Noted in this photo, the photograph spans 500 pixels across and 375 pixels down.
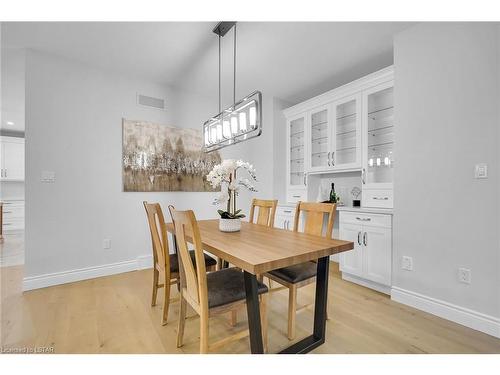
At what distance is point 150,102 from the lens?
11.4ft

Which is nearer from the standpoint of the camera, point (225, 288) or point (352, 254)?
point (225, 288)

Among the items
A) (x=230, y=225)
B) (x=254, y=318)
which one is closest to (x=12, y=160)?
(x=230, y=225)

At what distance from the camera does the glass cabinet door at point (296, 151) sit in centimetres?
393

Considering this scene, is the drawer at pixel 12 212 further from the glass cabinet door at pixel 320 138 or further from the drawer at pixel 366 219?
the drawer at pixel 366 219

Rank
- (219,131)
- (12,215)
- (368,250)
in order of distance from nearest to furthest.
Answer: (219,131) → (368,250) → (12,215)

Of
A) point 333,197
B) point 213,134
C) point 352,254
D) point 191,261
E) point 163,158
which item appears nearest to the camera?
point 191,261

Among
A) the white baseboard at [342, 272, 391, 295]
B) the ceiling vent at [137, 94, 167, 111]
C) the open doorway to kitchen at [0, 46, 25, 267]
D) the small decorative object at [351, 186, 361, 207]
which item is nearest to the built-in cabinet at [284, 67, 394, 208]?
the small decorative object at [351, 186, 361, 207]

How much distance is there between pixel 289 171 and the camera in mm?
4109

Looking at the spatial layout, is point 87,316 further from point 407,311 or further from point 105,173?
point 407,311

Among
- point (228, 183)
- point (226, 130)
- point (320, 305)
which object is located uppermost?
point (226, 130)

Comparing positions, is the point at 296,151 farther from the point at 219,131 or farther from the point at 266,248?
the point at 266,248

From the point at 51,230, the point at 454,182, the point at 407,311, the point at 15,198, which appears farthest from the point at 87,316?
the point at 15,198

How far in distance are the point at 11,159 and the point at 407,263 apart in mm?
7844
